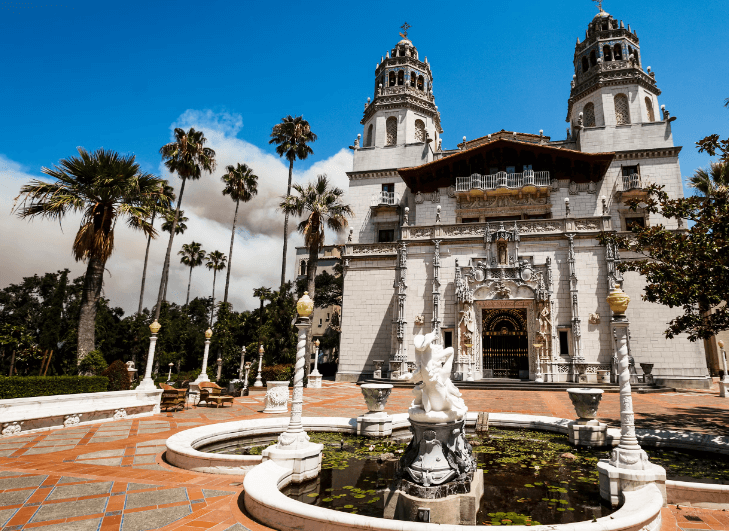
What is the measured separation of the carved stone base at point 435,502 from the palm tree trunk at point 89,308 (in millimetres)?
13942

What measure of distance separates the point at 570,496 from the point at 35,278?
212 ft

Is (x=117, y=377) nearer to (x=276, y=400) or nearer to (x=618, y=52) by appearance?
(x=276, y=400)

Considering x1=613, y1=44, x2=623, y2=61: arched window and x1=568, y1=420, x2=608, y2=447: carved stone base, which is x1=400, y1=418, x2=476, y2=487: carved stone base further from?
x1=613, y1=44, x2=623, y2=61: arched window

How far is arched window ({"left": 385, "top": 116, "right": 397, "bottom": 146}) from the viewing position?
1377 inches

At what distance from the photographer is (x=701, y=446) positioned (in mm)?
8438

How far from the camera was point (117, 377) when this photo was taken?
1405 cm

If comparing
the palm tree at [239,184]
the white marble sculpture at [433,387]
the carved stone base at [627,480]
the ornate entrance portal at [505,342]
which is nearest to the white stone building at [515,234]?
the ornate entrance portal at [505,342]

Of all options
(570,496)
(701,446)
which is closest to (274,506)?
(570,496)

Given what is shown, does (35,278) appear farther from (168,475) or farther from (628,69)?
(628,69)

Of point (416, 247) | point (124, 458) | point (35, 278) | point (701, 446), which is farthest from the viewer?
point (35, 278)

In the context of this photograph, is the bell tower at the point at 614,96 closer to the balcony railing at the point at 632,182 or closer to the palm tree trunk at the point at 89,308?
the balcony railing at the point at 632,182

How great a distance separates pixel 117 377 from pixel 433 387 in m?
13.2

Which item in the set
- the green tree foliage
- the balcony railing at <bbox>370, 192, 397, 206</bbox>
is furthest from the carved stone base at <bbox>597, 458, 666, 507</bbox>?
the balcony railing at <bbox>370, 192, 397, 206</bbox>

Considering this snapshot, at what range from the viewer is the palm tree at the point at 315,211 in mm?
27844
